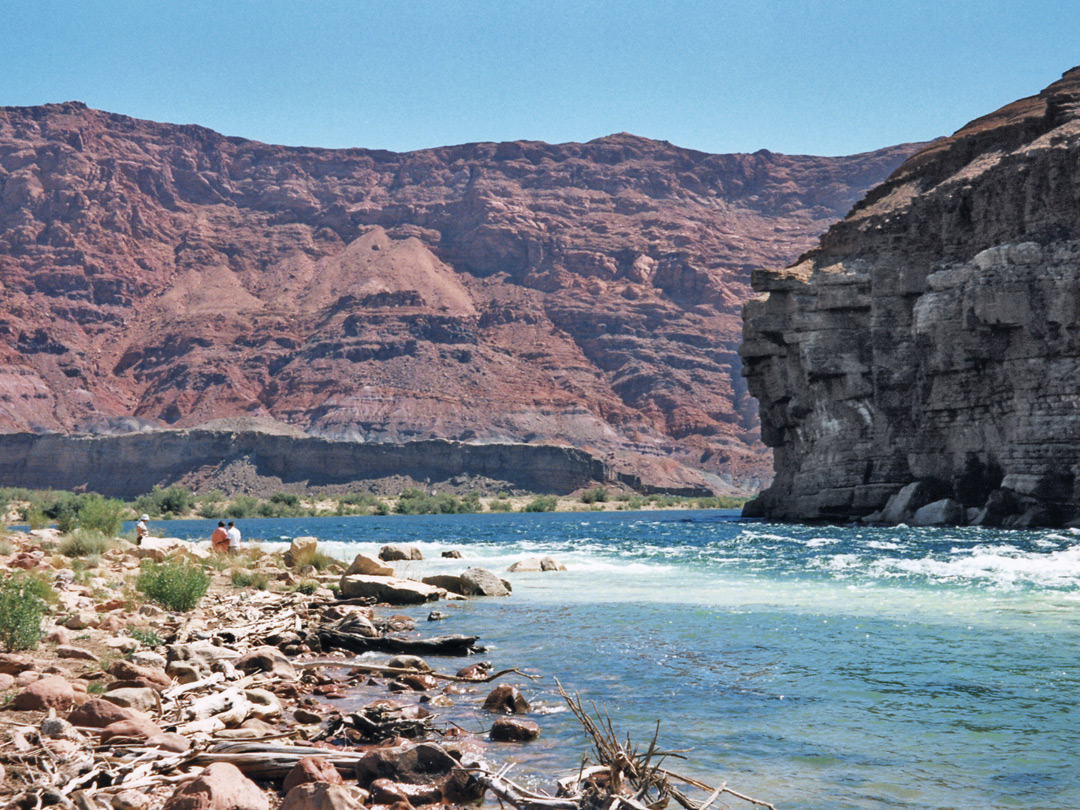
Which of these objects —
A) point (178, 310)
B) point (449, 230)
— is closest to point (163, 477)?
point (178, 310)

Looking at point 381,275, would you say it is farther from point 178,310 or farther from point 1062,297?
point 1062,297

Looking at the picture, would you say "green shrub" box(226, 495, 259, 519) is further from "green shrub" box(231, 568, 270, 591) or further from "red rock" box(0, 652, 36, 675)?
"red rock" box(0, 652, 36, 675)

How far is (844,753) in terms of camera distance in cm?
756

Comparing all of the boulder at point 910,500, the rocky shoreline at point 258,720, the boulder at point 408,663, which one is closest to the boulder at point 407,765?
the rocky shoreline at point 258,720

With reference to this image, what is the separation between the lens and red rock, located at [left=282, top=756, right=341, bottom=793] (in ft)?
19.8

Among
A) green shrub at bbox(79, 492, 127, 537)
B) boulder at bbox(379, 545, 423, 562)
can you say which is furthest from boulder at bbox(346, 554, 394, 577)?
green shrub at bbox(79, 492, 127, 537)

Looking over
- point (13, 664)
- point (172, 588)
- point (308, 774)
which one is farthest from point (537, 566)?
point (308, 774)

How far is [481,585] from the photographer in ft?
68.1

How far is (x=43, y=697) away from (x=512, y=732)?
3.76 metres

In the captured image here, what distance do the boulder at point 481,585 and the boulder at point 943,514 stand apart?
28.6 metres

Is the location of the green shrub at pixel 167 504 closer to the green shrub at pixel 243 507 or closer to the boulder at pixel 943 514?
the green shrub at pixel 243 507

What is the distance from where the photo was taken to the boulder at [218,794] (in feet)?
17.4

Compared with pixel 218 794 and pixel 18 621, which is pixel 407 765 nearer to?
pixel 218 794

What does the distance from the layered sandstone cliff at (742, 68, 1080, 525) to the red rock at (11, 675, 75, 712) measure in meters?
38.5
